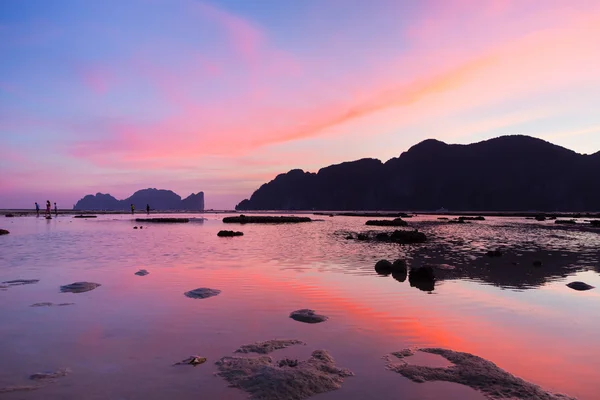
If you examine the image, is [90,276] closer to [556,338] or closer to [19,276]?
[19,276]

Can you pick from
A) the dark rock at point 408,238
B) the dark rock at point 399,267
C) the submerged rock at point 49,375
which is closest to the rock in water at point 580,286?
the dark rock at point 399,267

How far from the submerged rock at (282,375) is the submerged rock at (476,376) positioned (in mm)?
1486

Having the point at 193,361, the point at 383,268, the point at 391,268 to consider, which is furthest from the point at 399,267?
the point at 193,361

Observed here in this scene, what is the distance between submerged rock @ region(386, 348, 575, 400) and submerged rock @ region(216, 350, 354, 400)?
1.49 metres

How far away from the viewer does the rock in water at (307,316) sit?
40.5 ft

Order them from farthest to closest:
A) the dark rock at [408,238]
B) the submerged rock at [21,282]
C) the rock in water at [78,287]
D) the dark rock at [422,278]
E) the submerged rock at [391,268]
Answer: the dark rock at [408,238], the submerged rock at [391,268], the dark rock at [422,278], the submerged rock at [21,282], the rock in water at [78,287]

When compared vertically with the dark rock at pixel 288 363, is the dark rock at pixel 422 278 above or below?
below

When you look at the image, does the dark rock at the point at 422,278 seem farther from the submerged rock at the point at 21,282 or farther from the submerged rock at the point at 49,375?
the submerged rock at the point at 21,282

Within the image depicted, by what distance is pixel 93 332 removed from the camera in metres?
10.9

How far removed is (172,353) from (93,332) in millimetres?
3381

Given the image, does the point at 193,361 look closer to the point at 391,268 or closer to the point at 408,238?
the point at 391,268

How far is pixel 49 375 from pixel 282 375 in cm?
505

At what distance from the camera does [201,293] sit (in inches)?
622

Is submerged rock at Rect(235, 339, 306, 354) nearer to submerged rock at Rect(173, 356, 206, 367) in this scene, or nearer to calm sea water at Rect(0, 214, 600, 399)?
calm sea water at Rect(0, 214, 600, 399)
